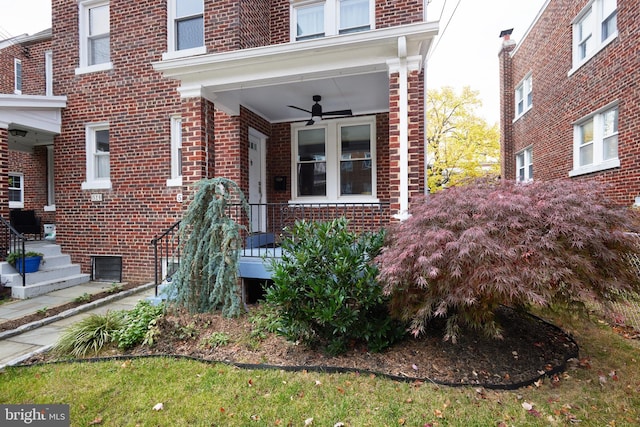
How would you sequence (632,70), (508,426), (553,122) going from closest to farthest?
(508,426), (632,70), (553,122)

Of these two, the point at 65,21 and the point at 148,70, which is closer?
the point at 148,70

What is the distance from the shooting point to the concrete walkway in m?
4.23

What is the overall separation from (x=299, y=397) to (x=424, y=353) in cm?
141

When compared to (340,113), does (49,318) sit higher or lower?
lower

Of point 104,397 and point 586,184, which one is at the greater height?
point 586,184

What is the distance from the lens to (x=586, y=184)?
335 cm

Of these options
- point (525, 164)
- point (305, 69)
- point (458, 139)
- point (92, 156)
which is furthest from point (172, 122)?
point (458, 139)

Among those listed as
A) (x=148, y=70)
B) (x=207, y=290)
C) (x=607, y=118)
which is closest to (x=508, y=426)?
(x=207, y=290)

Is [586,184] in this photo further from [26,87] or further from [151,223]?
[26,87]

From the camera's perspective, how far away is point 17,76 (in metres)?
11.9

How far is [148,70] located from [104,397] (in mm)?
6808

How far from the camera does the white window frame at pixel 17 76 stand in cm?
1173

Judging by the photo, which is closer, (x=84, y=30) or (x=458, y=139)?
(x=84, y=30)

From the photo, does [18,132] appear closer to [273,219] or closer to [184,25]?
[184,25]
